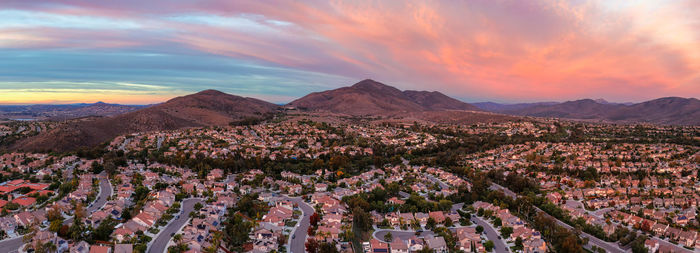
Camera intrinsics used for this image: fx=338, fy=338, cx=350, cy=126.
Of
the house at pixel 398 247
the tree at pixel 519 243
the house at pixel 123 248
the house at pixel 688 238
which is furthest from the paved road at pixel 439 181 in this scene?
the house at pixel 123 248

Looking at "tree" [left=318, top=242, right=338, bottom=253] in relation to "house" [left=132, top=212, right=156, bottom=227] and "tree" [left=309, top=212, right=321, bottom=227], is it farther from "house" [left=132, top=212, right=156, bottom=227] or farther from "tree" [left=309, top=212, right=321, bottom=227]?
"house" [left=132, top=212, right=156, bottom=227]

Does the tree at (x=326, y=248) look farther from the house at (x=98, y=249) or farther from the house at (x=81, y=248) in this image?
the house at (x=81, y=248)

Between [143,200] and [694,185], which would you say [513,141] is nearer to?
[694,185]

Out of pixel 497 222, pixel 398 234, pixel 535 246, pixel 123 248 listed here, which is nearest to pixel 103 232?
pixel 123 248

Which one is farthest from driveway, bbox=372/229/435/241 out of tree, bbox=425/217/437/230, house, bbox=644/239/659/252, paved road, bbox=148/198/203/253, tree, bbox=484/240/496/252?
paved road, bbox=148/198/203/253

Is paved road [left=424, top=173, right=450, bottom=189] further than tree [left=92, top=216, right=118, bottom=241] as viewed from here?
Yes
